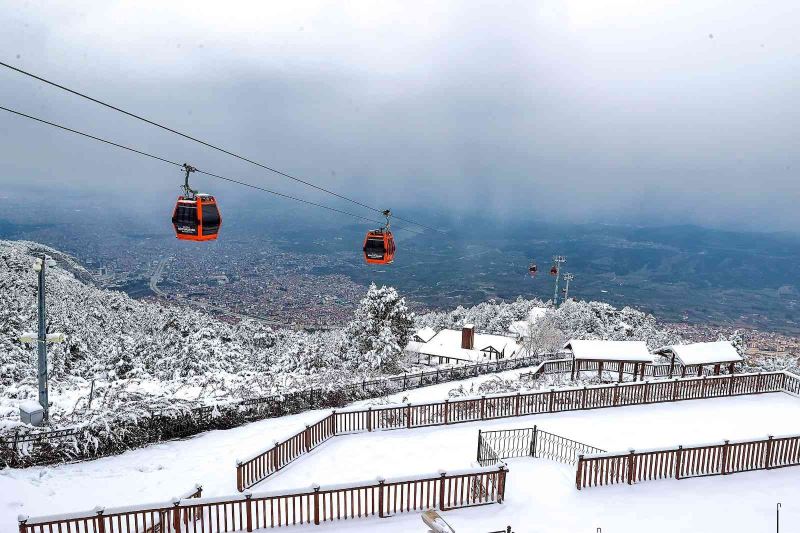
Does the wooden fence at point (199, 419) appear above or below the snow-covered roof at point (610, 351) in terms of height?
below

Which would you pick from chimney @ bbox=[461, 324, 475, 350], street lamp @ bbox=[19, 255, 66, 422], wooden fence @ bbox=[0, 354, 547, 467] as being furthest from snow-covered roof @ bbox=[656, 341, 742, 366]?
street lamp @ bbox=[19, 255, 66, 422]

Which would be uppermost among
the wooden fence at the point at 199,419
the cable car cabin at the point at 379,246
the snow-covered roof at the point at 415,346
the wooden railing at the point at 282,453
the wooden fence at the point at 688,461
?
the cable car cabin at the point at 379,246

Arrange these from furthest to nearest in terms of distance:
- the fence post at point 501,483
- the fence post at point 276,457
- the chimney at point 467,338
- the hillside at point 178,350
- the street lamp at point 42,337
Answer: the chimney at point 467,338 → the hillside at point 178,350 → the street lamp at point 42,337 → the fence post at point 276,457 → the fence post at point 501,483

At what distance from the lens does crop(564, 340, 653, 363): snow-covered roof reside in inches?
848

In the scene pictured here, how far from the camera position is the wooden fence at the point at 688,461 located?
11.1 metres

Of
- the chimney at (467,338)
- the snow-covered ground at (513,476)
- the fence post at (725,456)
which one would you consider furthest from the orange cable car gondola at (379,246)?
the chimney at (467,338)

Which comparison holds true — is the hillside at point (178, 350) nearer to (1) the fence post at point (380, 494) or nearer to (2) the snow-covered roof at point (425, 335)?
(1) the fence post at point (380, 494)

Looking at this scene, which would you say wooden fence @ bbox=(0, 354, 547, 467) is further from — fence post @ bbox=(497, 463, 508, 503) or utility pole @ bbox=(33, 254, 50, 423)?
fence post @ bbox=(497, 463, 508, 503)

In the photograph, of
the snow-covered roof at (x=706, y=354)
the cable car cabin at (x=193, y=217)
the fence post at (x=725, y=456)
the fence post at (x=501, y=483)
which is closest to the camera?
the fence post at (x=501, y=483)

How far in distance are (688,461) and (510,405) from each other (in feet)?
18.4

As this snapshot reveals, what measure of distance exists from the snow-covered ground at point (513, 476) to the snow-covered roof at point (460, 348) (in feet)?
88.4

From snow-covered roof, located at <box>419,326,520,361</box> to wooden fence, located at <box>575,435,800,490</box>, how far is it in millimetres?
30672

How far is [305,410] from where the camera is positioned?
18.4m

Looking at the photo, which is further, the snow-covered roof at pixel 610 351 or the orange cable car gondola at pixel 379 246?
the snow-covered roof at pixel 610 351
